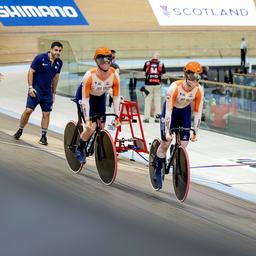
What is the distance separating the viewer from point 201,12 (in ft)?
110

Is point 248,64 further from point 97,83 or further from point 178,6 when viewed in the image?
point 97,83

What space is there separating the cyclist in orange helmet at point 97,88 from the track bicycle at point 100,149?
0.09 meters

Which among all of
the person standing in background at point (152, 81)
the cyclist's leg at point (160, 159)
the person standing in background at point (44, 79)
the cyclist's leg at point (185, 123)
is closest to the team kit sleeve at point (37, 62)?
the person standing in background at point (44, 79)

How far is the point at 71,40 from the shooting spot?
78.2ft

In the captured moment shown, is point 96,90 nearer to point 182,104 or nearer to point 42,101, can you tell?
point 182,104

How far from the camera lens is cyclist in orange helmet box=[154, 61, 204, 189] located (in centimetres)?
774

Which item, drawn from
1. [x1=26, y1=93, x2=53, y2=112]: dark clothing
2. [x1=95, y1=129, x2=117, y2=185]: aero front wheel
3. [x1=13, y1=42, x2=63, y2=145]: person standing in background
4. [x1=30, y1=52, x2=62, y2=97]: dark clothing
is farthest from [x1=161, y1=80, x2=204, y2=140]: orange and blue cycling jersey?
[x1=26, y1=93, x2=53, y2=112]: dark clothing

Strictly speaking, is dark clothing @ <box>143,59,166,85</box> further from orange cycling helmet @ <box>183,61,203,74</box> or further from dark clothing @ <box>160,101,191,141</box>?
orange cycling helmet @ <box>183,61,203,74</box>

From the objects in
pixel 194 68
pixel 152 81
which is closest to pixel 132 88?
pixel 152 81

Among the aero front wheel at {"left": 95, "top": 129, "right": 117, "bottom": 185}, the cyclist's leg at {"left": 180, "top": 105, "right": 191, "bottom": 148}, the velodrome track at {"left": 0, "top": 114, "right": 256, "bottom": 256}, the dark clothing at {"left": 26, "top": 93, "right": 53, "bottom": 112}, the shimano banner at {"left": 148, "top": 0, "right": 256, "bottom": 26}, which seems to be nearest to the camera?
the velodrome track at {"left": 0, "top": 114, "right": 256, "bottom": 256}

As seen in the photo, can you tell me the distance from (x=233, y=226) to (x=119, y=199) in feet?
4.44

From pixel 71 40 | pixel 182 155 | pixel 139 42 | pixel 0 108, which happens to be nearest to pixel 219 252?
pixel 182 155

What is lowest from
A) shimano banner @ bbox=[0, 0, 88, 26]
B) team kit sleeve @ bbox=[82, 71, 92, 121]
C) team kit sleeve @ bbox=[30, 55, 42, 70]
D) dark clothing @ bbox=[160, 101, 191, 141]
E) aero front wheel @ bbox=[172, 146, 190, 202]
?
aero front wheel @ bbox=[172, 146, 190, 202]

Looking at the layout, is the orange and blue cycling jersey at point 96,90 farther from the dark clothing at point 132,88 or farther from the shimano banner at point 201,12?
the shimano banner at point 201,12
